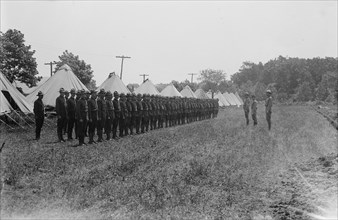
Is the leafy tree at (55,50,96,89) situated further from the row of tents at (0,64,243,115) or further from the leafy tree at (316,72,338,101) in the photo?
the leafy tree at (316,72,338,101)

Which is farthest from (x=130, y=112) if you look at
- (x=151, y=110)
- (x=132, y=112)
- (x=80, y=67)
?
(x=80, y=67)

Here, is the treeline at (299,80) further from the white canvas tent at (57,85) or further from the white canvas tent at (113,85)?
the white canvas tent at (57,85)

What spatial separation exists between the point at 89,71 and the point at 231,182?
36774mm

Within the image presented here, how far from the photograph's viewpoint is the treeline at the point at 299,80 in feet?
310

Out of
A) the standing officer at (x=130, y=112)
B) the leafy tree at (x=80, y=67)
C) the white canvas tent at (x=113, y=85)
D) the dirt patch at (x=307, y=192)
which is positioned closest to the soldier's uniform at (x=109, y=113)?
the standing officer at (x=130, y=112)

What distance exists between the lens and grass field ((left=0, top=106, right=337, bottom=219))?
530 centimetres

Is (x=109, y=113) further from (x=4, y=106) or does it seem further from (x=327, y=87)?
(x=327, y=87)

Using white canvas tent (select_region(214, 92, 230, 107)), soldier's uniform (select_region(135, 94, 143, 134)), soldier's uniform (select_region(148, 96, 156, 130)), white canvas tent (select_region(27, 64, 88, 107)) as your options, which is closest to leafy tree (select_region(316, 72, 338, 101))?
white canvas tent (select_region(214, 92, 230, 107))

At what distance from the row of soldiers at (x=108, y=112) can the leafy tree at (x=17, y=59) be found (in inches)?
439

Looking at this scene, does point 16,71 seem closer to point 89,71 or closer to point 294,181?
point 89,71

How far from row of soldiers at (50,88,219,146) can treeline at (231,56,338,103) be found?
256ft

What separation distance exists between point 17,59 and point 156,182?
75.8ft

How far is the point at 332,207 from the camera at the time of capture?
547 cm

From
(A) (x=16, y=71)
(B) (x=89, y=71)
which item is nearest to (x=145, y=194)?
(A) (x=16, y=71)
